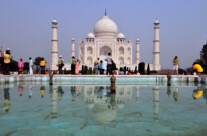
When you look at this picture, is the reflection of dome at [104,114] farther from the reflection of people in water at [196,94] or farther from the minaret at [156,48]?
the minaret at [156,48]

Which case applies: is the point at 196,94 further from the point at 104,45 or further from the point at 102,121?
the point at 104,45

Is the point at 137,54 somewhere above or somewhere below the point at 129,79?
above

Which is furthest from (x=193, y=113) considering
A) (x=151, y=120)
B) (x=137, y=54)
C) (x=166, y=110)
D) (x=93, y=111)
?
(x=137, y=54)

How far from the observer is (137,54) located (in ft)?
110

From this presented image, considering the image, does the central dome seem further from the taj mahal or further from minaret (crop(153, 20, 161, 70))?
minaret (crop(153, 20, 161, 70))

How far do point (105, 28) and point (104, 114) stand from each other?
32.3 m

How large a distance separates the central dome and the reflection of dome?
31.9 meters

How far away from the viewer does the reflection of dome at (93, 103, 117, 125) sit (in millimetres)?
2510

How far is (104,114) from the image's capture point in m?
2.79

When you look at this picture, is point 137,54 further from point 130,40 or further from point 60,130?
point 60,130

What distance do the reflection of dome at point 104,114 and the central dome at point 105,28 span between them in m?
31.9

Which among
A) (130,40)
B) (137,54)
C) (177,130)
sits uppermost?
(130,40)

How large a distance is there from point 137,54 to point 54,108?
3125 cm

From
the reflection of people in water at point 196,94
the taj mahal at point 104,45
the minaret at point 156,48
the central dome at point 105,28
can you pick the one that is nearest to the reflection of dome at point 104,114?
the reflection of people in water at point 196,94
